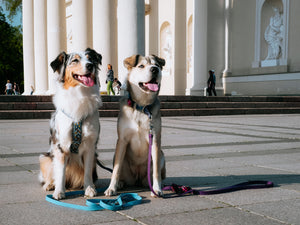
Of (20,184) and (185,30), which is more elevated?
(185,30)

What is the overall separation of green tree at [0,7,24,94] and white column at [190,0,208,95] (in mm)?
35495

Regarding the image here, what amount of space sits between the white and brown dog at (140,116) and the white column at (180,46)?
30147mm

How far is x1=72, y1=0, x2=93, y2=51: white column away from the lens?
2758 cm

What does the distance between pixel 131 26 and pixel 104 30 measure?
21.6 ft

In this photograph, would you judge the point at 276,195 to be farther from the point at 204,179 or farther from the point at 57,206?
the point at 57,206

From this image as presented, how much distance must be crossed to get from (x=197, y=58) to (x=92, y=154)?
2524 centimetres

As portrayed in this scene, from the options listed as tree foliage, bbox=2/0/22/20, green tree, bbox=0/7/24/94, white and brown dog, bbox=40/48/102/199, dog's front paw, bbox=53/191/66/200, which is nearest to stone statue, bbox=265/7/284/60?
white and brown dog, bbox=40/48/102/199

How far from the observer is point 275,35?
88.8 feet

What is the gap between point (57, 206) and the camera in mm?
3697

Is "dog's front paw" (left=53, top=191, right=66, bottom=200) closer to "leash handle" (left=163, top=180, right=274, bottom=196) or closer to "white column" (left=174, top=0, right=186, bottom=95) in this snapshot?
"leash handle" (left=163, top=180, right=274, bottom=196)

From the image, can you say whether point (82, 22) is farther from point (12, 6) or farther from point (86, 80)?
point (12, 6)

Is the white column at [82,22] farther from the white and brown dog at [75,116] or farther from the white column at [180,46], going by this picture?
the white and brown dog at [75,116]

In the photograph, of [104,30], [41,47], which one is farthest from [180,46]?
[41,47]

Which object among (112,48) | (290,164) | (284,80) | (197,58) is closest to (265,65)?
(284,80)
